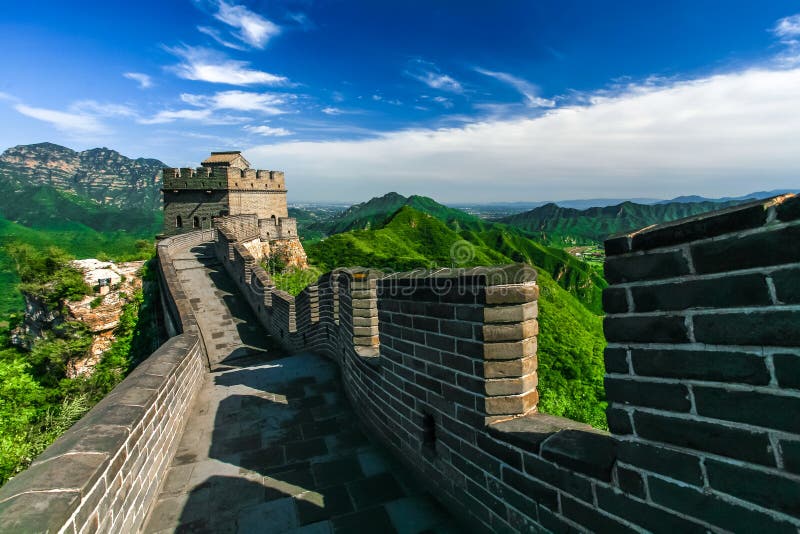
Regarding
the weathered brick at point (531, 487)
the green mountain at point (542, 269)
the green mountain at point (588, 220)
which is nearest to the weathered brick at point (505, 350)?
the weathered brick at point (531, 487)

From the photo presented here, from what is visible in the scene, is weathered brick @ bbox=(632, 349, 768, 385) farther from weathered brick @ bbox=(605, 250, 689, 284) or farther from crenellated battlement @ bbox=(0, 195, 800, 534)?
weathered brick @ bbox=(605, 250, 689, 284)

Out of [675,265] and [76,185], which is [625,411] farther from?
[76,185]

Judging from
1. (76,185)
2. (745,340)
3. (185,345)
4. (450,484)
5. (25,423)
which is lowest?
(25,423)

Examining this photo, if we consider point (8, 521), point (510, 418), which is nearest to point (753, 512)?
point (510, 418)

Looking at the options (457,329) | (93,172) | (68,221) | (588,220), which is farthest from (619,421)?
(93,172)

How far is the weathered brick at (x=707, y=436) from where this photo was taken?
112cm

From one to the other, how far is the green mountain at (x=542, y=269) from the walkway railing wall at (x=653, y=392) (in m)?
10.9

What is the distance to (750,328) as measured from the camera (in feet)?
3.72

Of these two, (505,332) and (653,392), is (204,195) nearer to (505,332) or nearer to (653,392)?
(505,332)

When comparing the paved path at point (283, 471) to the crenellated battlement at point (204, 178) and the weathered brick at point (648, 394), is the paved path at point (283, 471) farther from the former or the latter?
the crenellated battlement at point (204, 178)

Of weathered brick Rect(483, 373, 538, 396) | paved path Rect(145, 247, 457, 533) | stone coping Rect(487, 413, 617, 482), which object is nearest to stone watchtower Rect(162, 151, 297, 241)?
paved path Rect(145, 247, 457, 533)

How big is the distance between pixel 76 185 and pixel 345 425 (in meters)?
130

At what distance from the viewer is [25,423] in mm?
9812

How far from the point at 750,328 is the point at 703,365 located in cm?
19
